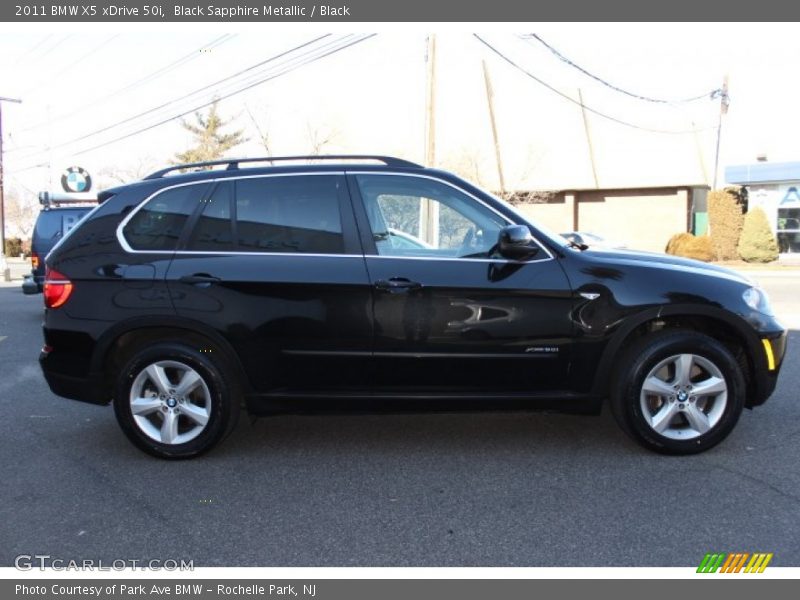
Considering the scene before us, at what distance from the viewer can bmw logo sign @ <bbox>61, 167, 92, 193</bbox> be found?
70.7 ft

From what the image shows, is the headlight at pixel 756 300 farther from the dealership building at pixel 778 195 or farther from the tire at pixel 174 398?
the dealership building at pixel 778 195

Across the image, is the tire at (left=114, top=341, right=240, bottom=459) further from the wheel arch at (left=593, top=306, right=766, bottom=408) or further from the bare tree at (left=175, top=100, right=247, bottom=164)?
the bare tree at (left=175, top=100, right=247, bottom=164)

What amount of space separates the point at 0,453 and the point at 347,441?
239 cm

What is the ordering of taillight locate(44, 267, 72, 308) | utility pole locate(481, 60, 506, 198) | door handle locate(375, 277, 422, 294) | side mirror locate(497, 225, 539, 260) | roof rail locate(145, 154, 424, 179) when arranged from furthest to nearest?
1. utility pole locate(481, 60, 506, 198)
2. roof rail locate(145, 154, 424, 179)
3. taillight locate(44, 267, 72, 308)
4. door handle locate(375, 277, 422, 294)
5. side mirror locate(497, 225, 539, 260)

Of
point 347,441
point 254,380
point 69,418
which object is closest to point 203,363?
point 254,380

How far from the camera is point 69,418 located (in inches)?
213

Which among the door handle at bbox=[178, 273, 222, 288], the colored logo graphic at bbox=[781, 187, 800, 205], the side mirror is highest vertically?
the colored logo graphic at bbox=[781, 187, 800, 205]

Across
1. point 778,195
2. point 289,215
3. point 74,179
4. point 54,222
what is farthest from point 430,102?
point 778,195

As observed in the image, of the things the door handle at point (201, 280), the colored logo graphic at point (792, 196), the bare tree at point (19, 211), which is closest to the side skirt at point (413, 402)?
the door handle at point (201, 280)

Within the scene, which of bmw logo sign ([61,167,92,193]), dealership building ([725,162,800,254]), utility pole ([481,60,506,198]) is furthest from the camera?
utility pole ([481,60,506,198])

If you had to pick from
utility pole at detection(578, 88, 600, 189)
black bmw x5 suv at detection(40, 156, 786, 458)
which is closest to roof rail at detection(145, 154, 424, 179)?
black bmw x5 suv at detection(40, 156, 786, 458)

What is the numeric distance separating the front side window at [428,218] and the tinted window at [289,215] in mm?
238

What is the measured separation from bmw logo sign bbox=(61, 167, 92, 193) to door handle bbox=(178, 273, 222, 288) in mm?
19803

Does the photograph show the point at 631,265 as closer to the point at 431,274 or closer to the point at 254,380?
the point at 431,274
